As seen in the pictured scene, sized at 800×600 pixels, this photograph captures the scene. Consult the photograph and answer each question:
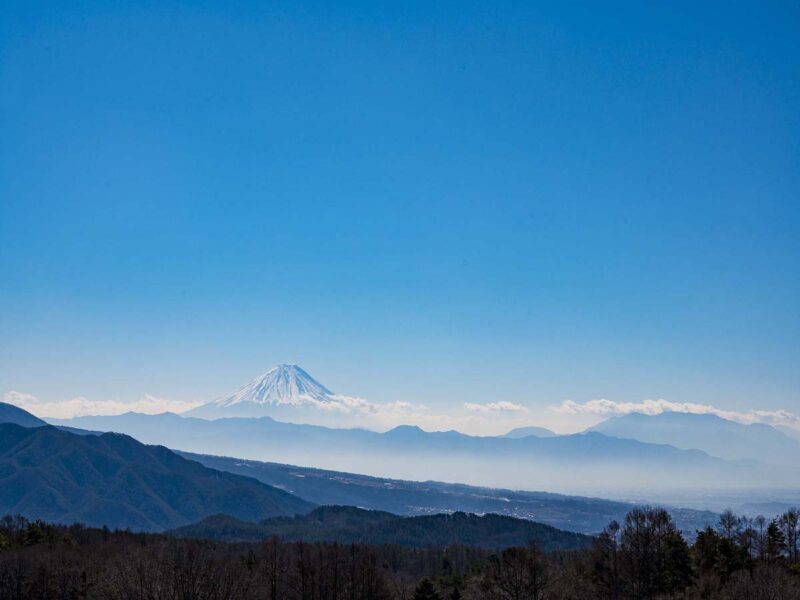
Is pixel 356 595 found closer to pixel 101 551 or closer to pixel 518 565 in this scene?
pixel 518 565

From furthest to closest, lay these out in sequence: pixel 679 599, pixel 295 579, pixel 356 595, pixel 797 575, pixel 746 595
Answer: pixel 295 579 → pixel 356 595 → pixel 797 575 → pixel 679 599 → pixel 746 595

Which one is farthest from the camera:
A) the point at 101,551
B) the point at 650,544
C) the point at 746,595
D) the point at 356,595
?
the point at 101,551

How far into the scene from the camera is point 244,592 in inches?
3108

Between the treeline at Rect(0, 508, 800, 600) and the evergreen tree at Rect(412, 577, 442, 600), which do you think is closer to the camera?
the treeline at Rect(0, 508, 800, 600)

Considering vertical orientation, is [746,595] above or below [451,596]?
above

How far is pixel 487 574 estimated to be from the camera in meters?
87.9

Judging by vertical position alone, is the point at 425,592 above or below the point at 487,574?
below

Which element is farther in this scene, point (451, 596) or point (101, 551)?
point (101, 551)

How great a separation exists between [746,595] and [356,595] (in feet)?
183

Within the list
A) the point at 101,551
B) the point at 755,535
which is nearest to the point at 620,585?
the point at 755,535

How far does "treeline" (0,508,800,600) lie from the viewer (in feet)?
241

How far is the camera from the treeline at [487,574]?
73.3 m

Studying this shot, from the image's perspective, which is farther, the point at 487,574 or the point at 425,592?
the point at 425,592

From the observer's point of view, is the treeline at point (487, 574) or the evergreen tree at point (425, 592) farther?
the evergreen tree at point (425, 592)
